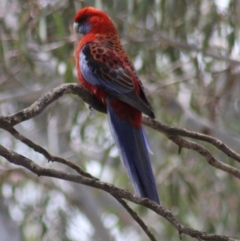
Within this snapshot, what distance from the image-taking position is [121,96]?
6.73 ft

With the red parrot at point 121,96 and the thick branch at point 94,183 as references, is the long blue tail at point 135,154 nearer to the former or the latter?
the red parrot at point 121,96

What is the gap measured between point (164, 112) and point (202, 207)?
77 centimetres

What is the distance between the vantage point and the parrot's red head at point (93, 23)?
2.62m

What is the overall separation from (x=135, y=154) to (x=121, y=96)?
244 millimetres

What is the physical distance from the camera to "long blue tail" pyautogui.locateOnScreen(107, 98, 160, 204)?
1753mm

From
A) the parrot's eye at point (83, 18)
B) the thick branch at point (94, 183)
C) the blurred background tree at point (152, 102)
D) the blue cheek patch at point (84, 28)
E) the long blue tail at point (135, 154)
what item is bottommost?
the blurred background tree at point (152, 102)

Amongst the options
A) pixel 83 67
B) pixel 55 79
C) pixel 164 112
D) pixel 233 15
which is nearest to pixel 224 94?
pixel 164 112

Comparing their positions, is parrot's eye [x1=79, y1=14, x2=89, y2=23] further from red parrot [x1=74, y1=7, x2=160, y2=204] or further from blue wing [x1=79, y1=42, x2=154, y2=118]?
blue wing [x1=79, y1=42, x2=154, y2=118]

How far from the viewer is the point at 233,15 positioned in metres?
3.80

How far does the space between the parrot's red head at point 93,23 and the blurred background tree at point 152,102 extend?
56 centimetres

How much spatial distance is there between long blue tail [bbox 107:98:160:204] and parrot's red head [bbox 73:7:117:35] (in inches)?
23.9

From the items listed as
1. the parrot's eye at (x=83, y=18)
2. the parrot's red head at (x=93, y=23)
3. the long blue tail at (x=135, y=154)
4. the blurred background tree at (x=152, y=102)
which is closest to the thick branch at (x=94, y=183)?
the long blue tail at (x=135, y=154)

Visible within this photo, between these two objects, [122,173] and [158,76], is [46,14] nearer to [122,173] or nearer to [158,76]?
[158,76]

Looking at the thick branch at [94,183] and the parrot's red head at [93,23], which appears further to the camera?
the parrot's red head at [93,23]
